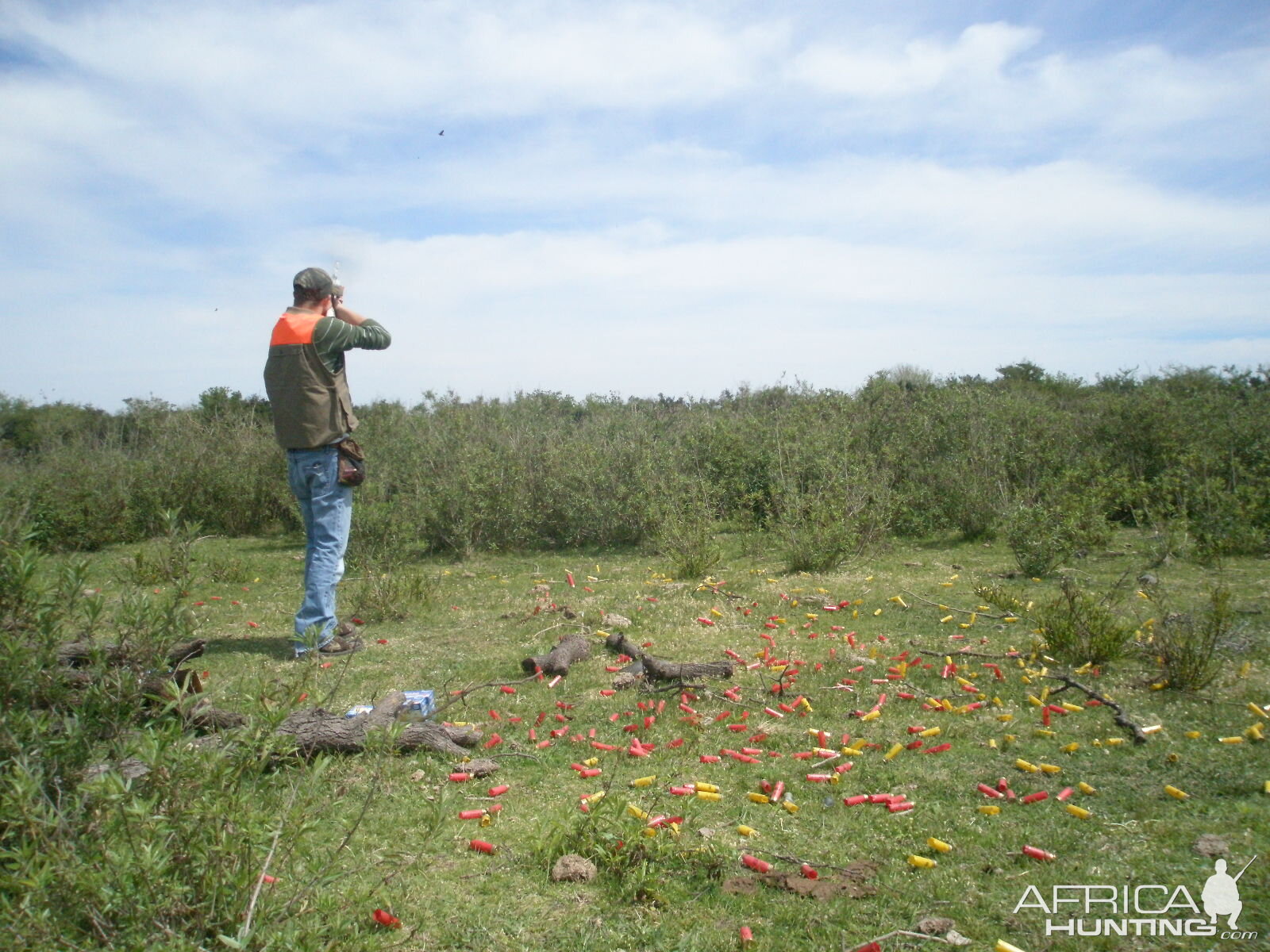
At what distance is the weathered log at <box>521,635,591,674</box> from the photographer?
6.75 metres

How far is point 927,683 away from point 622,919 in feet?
12.0

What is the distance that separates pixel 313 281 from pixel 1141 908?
6846 millimetres

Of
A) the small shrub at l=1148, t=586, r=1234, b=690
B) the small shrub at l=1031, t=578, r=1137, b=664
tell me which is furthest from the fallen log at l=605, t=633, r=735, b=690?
the small shrub at l=1148, t=586, r=1234, b=690

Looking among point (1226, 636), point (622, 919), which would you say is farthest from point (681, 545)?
point (622, 919)

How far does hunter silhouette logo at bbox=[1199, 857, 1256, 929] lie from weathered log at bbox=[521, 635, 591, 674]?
14.3 ft

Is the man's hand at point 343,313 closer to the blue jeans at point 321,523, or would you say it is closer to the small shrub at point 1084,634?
the blue jeans at point 321,523

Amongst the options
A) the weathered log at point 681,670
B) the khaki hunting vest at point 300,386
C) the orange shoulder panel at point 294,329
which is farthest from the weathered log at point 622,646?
the orange shoulder panel at point 294,329

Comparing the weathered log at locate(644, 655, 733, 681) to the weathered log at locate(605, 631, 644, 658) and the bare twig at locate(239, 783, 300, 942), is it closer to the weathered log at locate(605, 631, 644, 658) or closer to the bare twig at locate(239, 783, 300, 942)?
the weathered log at locate(605, 631, 644, 658)

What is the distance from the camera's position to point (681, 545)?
11109 mm

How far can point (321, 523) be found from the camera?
722 cm

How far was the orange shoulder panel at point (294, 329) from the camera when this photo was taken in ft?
23.0

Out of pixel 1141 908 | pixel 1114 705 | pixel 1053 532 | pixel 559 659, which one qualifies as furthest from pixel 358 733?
pixel 1053 532

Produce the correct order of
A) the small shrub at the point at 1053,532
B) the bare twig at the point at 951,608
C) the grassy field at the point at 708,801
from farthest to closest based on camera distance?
the small shrub at the point at 1053,532 → the bare twig at the point at 951,608 → the grassy field at the point at 708,801

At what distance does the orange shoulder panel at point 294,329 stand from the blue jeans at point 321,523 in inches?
34.8
